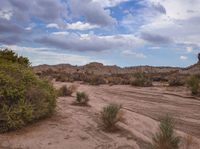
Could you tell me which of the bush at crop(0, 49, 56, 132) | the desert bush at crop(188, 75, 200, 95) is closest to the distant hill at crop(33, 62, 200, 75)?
the desert bush at crop(188, 75, 200, 95)

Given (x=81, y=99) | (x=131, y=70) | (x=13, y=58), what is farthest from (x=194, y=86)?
(x=131, y=70)

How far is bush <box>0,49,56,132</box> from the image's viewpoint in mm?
11219

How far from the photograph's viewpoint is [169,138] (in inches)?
352

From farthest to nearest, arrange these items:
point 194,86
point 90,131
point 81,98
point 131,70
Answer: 1. point 131,70
2. point 194,86
3. point 81,98
4. point 90,131

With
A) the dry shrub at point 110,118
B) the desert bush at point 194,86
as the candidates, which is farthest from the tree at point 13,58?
the desert bush at point 194,86

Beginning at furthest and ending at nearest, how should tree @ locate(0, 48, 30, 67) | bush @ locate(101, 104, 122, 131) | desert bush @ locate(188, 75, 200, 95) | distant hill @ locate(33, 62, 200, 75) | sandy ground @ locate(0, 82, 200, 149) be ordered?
distant hill @ locate(33, 62, 200, 75), desert bush @ locate(188, 75, 200, 95), tree @ locate(0, 48, 30, 67), bush @ locate(101, 104, 122, 131), sandy ground @ locate(0, 82, 200, 149)

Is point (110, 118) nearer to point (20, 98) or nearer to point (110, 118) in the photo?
point (110, 118)

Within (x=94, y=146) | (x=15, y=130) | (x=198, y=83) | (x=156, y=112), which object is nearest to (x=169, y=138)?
(x=94, y=146)

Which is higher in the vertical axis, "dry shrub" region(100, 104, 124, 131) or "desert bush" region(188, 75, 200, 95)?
"desert bush" region(188, 75, 200, 95)

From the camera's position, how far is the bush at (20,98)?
11219 millimetres

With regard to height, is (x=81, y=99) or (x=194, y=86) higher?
(x=194, y=86)

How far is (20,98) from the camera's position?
11.8 metres

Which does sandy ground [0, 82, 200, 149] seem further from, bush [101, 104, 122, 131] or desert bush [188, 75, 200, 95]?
desert bush [188, 75, 200, 95]

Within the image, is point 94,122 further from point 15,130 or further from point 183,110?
point 183,110
